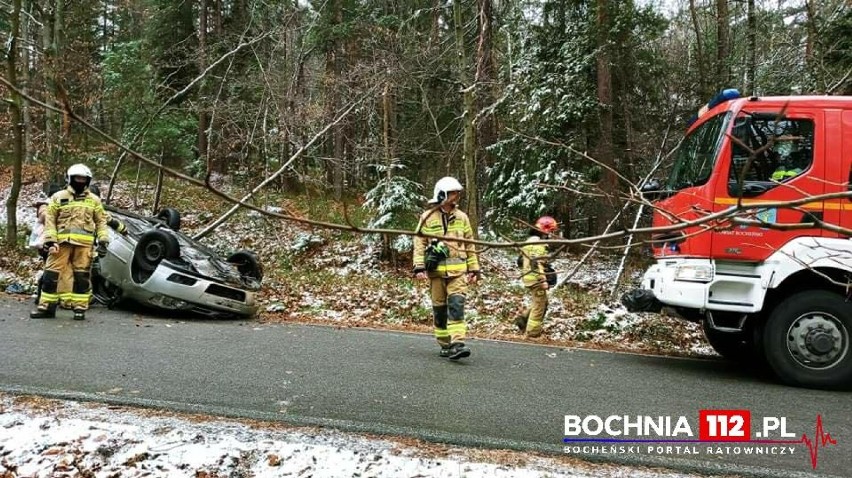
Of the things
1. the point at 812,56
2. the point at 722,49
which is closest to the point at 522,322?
the point at 812,56

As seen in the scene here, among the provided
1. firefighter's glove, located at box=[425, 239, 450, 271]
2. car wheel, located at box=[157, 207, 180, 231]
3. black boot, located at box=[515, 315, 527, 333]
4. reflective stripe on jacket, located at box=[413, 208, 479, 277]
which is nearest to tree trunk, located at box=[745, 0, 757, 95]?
black boot, located at box=[515, 315, 527, 333]

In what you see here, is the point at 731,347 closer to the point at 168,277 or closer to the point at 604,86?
the point at 168,277

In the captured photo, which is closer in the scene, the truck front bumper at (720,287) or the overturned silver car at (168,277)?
the truck front bumper at (720,287)

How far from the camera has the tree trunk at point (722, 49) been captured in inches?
548

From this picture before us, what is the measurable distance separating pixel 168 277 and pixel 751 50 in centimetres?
1464

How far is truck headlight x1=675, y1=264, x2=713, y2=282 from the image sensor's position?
5.77m

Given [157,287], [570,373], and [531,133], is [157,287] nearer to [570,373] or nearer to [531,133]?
[570,373]

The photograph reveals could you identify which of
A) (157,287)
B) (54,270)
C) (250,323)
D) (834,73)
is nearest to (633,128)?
(834,73)

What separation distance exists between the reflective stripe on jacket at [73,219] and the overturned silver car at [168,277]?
63cm

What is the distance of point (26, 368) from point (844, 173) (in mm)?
8156

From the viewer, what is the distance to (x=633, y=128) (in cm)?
1524

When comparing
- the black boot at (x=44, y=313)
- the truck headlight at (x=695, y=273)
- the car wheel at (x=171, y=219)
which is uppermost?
the car wheel at (x=171, y=219)

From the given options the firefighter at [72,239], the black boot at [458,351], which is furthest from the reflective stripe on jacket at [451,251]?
the firefighter at [72,239]

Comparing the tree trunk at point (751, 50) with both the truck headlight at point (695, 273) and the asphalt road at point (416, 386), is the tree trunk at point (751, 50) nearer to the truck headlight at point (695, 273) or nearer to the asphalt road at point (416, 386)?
the asphalt road at point (416, 386)
